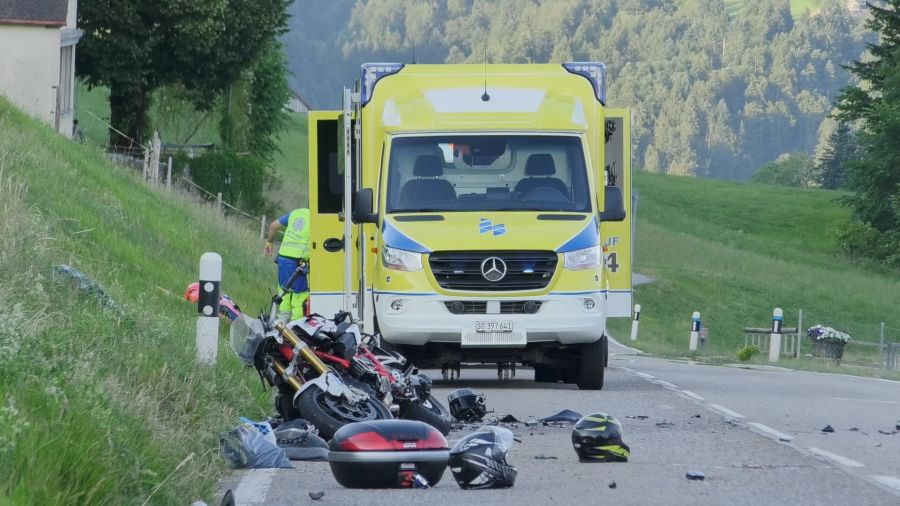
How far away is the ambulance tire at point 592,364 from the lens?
51.1ft

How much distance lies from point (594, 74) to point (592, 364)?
9.58 ft

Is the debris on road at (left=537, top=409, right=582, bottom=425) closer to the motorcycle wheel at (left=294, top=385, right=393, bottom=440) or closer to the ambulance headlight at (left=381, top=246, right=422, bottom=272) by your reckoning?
the motorcycle wheel at (left=294, top=385, right=393, bottom=440)

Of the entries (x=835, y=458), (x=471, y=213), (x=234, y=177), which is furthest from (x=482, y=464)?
(x=234, y=177)

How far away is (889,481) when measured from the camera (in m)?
8.49

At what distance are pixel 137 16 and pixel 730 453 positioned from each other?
38.0m

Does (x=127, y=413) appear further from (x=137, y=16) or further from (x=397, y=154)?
(x=137, y=16)

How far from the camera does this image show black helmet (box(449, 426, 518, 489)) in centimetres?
818

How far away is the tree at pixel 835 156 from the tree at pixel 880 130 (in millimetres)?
74540

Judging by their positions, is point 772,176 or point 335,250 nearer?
point 335,250

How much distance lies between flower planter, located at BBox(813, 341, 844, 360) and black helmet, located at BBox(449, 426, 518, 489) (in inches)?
1027

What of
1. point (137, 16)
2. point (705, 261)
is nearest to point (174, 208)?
point (137, 16)

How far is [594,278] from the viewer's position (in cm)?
1522

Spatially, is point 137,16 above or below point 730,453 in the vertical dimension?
above

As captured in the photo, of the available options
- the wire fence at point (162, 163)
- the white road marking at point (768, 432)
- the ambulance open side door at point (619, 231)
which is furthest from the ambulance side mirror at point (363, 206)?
the wire fence at point (162, 163)
